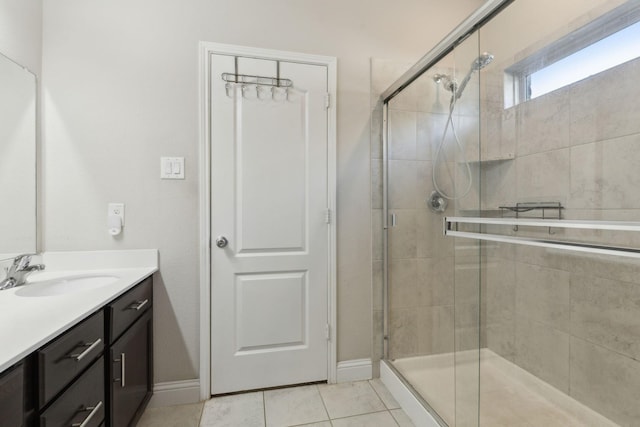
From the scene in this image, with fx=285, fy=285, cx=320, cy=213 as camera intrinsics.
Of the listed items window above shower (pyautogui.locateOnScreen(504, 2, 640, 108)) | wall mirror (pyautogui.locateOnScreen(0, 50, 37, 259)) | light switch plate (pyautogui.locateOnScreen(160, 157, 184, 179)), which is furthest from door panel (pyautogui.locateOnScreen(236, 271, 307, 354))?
window above shower (pyautogui.locateOnScreen(504, 2, 640, 108))

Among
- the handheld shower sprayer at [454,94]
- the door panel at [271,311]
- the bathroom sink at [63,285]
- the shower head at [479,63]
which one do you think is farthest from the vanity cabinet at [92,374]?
the shower head at [479,63]

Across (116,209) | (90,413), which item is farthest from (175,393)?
(116,209)

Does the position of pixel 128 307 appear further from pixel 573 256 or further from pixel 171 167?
pixel 573 256

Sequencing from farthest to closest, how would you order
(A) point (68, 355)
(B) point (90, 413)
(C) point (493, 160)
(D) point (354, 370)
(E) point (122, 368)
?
(D) point (354, 370)
(C) point (493, 160)
(E) point (122, 368)
(B) point (90, 413)
(A) point (68, 355)

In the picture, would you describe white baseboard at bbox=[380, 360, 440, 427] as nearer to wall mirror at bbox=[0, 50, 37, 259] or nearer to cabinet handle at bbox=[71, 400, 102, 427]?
cabinet handle at bbox=[71, 400, 102, 427]

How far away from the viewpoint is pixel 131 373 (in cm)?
136

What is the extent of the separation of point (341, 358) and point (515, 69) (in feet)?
6.48

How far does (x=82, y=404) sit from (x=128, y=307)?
0.41 metres

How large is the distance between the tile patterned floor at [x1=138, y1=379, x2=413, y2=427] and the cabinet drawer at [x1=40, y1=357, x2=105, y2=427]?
0.61m

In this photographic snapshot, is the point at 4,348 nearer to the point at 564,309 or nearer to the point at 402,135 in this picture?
the point at 402,135

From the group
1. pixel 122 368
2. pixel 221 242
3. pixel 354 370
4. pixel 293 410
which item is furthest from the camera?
pixel 354 370

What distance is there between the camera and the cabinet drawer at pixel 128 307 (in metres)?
1.16

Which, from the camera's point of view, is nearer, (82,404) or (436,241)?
(82,404)

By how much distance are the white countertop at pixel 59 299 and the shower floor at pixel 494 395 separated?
1.61m
